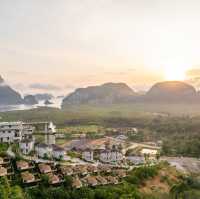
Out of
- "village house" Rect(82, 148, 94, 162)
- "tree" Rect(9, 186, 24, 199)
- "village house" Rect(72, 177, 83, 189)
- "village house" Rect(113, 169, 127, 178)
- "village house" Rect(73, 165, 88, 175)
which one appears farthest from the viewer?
"village house" Rect(82, 148, 94, 162)

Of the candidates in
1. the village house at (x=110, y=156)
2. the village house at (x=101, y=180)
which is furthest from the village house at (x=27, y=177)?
Answer: the village house at (x=110, y=156)

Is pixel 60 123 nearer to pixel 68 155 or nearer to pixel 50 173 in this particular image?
pixel 68 155

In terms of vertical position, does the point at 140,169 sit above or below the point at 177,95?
below

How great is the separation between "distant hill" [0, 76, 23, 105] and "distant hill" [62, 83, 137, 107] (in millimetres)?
13107

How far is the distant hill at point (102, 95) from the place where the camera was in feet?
321

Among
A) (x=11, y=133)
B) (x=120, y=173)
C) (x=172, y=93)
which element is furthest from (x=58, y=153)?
(x=172, y=93)

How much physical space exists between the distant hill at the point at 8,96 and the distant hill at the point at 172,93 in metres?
35.2

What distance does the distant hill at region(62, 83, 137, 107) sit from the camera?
97.7 metres

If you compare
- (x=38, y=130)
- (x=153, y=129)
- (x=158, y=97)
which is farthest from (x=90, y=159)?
(x=158, y=97)

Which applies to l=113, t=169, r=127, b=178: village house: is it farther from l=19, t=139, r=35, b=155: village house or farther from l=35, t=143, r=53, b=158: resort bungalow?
l=19, t=139, r=35, b=155: village house

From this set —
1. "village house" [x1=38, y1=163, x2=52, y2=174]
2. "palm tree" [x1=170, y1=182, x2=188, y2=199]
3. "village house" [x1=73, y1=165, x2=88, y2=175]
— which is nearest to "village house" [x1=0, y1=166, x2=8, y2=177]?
"village house" [x1=38, y1=163, x2=52, y2=174]

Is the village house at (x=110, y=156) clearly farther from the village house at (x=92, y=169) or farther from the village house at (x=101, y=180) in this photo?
the village house at (x=101, y=180)

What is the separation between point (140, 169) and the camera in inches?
803

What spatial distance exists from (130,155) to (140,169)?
527 centimetres
